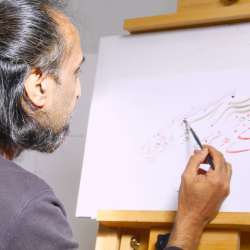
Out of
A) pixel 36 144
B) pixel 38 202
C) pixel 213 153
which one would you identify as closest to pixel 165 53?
pixel 213 153

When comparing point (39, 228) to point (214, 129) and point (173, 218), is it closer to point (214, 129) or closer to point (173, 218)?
point (173, 218)

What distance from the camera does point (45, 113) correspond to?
0.75 m

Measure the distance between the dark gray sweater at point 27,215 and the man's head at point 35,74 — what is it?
135 mm

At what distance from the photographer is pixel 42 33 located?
2.35 ft

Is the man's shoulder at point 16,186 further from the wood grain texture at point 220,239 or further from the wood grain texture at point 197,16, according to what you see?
the wood grain texture at point 197,16

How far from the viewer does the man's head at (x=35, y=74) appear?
67 centimetres

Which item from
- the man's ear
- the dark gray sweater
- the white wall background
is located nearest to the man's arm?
the dark gray sweater

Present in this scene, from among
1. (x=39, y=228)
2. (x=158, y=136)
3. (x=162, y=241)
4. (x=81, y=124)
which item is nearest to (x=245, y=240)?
(x=162, y=241)

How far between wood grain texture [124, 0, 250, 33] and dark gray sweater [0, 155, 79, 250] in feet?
2.21

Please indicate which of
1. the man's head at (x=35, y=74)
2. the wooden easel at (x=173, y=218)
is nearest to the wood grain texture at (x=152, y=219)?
the wooden easel at (x=173, y=218)

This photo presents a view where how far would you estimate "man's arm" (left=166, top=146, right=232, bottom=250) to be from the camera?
74 centimetres

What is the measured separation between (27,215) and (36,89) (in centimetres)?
30

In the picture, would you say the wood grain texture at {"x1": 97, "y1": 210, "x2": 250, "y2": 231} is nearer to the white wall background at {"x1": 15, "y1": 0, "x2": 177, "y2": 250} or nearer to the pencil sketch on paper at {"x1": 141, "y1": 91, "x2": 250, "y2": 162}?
the pencil sketch on paper at {"x1": 141, "y1": 91, "x2": 250, "y2": 162}

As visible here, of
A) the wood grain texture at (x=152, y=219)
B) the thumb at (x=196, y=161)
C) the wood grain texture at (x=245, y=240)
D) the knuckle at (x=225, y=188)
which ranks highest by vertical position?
the thumb at (x=196, y=161)
